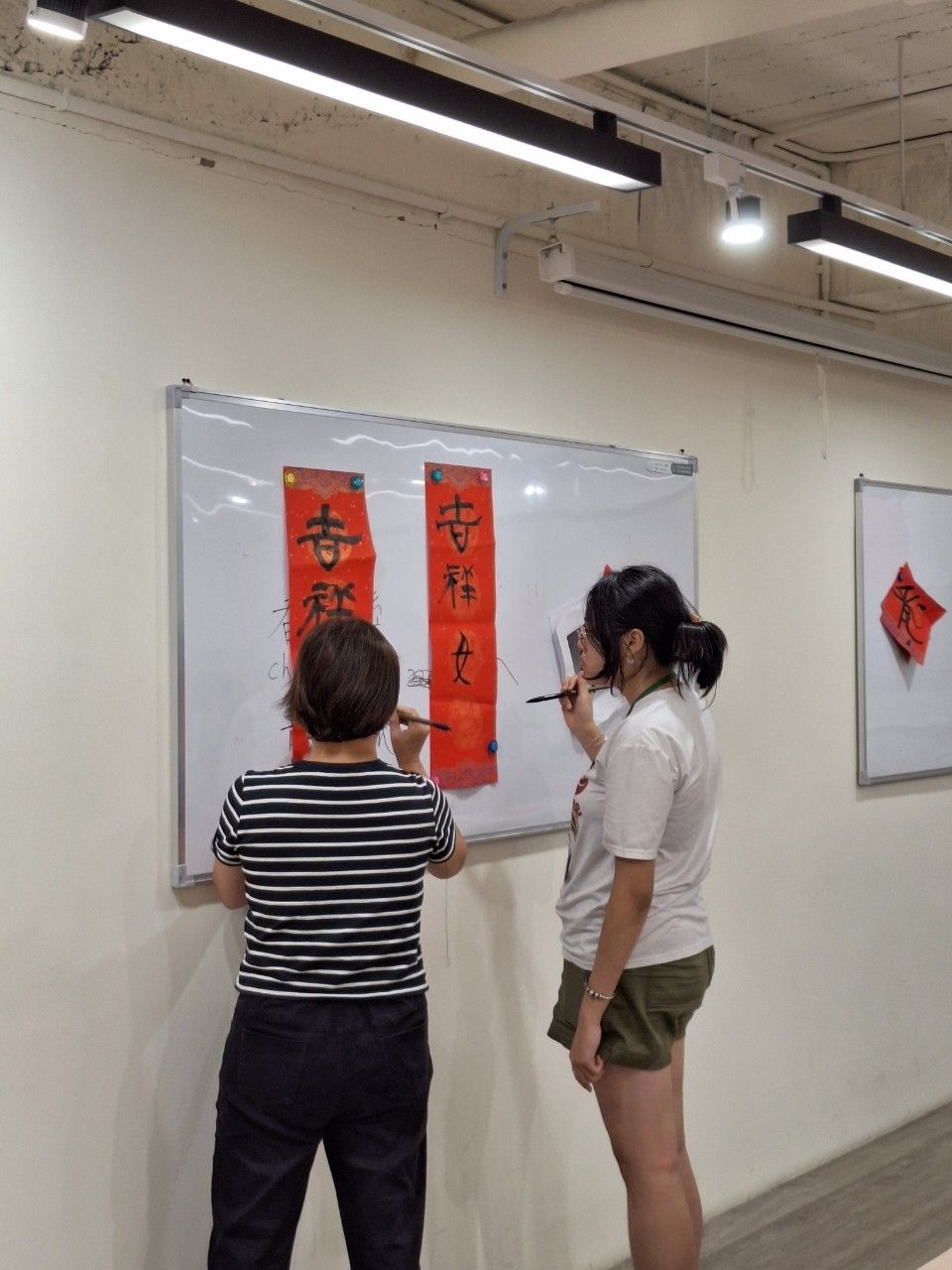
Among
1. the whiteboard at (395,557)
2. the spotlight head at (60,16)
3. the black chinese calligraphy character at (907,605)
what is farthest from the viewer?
the black chinese calligraphy character at (907,605)

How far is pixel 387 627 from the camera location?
2668mm

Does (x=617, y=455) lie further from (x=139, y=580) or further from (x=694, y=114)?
(x=139, y=580)

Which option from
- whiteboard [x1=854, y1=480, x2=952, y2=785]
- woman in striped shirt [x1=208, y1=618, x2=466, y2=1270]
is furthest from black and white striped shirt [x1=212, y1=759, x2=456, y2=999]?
whiteboard [x1=854, y1=480, x2=952, y2=785]

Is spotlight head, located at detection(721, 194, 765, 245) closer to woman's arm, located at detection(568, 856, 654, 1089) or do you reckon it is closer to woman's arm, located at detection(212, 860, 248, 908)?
woman's arm, located at detection(568, 856, 654, 1089)

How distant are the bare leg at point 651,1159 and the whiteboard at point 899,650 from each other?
176 centimetres

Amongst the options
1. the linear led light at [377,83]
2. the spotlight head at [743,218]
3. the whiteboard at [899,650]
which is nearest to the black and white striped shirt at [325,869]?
the linear led light at [377,83]

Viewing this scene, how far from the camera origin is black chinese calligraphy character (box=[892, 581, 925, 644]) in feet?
13.3

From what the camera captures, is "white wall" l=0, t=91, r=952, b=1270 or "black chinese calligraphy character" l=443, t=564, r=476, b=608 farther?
"black chinese calligraphy character" l=443, t=564, r=476, b=608

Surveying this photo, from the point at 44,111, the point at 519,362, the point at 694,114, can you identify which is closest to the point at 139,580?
the point at 44,111

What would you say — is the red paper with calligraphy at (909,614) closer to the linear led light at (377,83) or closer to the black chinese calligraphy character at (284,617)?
the linear led light at (377,83)

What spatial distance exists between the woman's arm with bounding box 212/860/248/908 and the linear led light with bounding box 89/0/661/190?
1.20 meters

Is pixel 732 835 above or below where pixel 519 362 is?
below

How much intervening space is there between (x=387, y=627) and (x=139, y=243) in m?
0.86

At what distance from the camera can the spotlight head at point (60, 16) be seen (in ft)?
5.31
